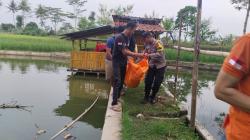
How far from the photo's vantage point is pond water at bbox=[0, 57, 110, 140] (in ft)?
23.8

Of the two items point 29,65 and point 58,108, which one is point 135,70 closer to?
point 58,108

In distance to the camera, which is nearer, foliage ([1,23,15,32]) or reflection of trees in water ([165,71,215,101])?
reflection of trees in water ([165,71,215,101])

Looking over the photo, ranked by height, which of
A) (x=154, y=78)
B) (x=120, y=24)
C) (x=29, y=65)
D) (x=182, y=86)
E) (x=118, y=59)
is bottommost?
(x=182, y=86)

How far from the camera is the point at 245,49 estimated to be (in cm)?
173

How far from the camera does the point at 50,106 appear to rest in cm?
975

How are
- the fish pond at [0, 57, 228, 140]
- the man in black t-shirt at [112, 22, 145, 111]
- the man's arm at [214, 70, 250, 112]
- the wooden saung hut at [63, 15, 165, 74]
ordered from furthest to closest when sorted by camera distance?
the wooden saung hut at [63, 15, 165, 74], the fish pond at [0, 57, 228, 140], the man in black t-shirt at [112, 22, 145, 111], the man's arm at [214, 70, 250, 112]

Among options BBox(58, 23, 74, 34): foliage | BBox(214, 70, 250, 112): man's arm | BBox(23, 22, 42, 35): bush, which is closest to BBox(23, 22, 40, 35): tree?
BBox(23, 22, 42, 35): bush

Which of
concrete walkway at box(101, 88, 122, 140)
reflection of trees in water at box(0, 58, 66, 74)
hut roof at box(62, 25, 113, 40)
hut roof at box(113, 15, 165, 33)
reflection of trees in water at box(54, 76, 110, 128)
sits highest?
hut roof at box(113, 15, 165, 33)

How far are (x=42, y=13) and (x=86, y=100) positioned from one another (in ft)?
173

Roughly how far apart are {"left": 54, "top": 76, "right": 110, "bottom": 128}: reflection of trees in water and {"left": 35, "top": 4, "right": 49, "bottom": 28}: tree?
46915mm

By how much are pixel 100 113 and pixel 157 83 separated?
1985 millimetres

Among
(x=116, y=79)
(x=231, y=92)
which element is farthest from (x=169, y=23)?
(x=231, y=92)

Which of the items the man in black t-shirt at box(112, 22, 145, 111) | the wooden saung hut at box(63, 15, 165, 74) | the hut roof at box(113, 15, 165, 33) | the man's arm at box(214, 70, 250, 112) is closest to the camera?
the man's arm at box(214, 70, 250, 112)

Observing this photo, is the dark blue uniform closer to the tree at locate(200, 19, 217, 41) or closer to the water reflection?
the water reflection
